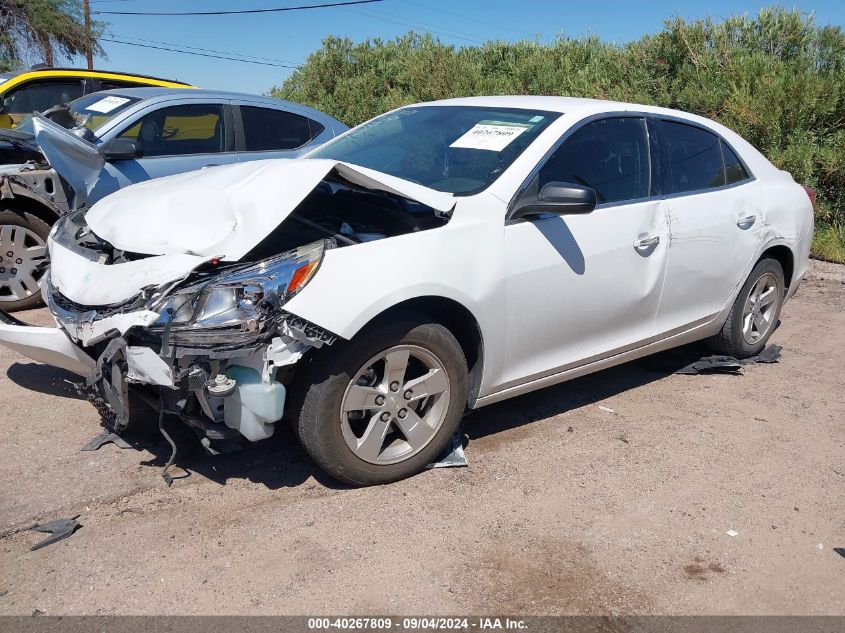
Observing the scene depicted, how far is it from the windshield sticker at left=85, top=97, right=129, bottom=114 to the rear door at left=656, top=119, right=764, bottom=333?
4504 millimetres

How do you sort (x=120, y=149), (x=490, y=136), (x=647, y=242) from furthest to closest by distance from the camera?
(x=120, y=149), (x=647, y=242), (x=490, y=136)

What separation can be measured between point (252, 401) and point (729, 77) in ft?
29.8

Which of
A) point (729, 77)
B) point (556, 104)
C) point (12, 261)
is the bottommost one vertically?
point (12, 261)

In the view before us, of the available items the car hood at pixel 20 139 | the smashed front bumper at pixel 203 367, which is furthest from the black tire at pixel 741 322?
the car hood at pixel 20 139

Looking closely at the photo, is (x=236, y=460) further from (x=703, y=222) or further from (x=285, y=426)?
(x=703, y=222)

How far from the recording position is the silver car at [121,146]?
5.81 metres

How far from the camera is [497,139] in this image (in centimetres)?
412

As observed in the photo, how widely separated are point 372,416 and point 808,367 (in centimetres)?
369

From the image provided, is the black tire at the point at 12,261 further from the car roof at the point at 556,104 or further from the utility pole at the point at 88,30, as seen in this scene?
the utility pole at the point at 88,30

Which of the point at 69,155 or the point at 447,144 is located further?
the point at 69,155

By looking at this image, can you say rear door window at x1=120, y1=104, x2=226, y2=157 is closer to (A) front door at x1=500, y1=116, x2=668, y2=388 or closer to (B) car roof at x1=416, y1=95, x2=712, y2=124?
(B) car roof at x1=416, y1=95, x2=712, y2=124

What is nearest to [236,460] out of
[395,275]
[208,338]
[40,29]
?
[208,338]

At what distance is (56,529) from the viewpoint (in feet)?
10.6

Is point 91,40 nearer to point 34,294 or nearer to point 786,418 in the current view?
point 34,294
